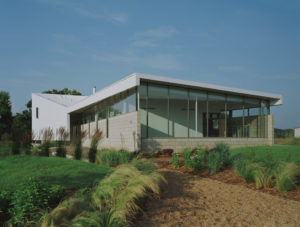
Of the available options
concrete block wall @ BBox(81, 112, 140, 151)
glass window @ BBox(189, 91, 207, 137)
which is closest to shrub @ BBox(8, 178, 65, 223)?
concrete block wall @ BBox(81, 112, 140, 151)

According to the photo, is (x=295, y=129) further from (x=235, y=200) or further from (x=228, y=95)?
(x=235, y=200)

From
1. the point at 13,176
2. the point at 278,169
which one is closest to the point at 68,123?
the point at 13,176

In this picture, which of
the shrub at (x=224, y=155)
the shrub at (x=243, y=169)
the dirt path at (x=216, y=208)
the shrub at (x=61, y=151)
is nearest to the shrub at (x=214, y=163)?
the shrub at (x=224, y=155)

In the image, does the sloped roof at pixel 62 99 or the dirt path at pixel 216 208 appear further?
the sloped roof at pixel 62 99

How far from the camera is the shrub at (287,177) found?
5699 mm

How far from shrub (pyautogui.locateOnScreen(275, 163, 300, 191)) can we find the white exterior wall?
1984cm

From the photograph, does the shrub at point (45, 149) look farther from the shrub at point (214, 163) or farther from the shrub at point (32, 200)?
the shrub at point (214, 163)

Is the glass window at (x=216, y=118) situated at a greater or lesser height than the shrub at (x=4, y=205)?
greater

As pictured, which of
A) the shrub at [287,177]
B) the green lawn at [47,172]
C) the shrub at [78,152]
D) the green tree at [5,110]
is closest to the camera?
the green lawn at [47,172]

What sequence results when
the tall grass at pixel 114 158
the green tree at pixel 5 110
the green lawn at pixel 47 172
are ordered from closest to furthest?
the green lawn at pixel 47 172 < the tall grass at pixel 114 158 < the green tree at pixel 5 110

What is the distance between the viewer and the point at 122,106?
14164 millimetres

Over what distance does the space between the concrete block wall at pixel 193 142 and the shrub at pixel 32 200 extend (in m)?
8.17

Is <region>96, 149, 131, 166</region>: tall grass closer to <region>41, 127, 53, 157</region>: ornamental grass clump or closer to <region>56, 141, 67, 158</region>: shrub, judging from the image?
<region>56, 141, 67, 158</region>: shrub

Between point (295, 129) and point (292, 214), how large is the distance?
30.6 m
